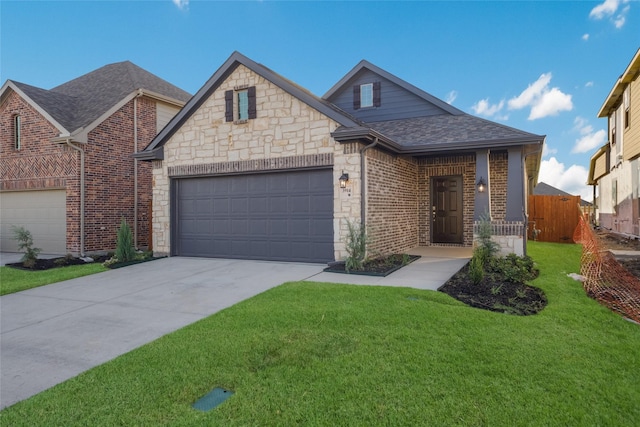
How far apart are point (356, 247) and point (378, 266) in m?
0.68

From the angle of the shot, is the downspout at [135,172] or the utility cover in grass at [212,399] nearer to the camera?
the utility cover in grass at [212,399]

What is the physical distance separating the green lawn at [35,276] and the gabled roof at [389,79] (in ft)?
31.1

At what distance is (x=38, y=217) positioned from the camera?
1254cm

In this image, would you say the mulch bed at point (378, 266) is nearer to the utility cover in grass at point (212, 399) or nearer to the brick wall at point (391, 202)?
the brick wall at point (391, 202)

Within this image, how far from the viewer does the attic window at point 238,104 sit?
31.9 ft

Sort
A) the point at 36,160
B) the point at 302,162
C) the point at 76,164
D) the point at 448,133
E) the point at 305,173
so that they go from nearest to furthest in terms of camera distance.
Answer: the point at 302,162 → the point at 305,173 → the point at 448,133 → the point at 76,164 → the point at 36,160

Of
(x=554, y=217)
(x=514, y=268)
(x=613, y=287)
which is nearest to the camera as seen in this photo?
(x=613, y=287)

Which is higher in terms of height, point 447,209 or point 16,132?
point 16,132

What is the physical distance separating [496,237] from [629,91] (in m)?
11.8

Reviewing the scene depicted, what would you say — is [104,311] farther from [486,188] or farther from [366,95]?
[366,95]

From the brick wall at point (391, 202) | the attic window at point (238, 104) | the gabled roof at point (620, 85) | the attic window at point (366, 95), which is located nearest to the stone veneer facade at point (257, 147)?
the attic window at point (238, 104)

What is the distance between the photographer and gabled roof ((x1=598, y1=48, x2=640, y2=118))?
1347cm

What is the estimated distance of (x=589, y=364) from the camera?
3.32 metres

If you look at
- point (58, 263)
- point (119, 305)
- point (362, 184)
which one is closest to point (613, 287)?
point (362, 184)
